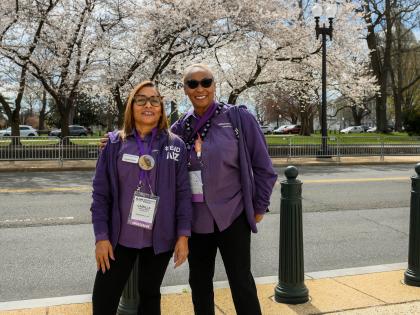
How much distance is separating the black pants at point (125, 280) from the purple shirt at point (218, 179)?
323 millimetres

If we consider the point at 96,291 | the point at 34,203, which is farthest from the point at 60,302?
the point at 34,203

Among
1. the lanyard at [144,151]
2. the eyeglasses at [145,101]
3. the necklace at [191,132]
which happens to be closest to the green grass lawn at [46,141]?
the necklace at [191,132]

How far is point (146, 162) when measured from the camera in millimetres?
2779

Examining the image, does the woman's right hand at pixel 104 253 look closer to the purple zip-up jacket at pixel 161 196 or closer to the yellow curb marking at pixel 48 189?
the purple zip-up jacket at pixel 161 196

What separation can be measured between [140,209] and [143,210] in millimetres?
18

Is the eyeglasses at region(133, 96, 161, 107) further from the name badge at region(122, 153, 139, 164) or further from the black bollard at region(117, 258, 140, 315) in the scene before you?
the black bollard at region(117, 258, 140, 315)

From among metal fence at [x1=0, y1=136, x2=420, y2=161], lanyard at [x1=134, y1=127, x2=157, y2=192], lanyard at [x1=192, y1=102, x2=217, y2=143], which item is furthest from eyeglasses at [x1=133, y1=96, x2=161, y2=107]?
metal fence at [x1=0, y1=136, x2=420, y2=161]

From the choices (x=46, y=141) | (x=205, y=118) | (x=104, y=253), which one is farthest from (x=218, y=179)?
(x=46, y=141)

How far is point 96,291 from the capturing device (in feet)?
9.20

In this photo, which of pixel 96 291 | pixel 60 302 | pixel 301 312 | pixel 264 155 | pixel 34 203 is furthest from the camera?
pixel 34 203

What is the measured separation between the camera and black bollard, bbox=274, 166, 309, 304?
4173mm

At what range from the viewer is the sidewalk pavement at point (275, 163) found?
55.9 ft

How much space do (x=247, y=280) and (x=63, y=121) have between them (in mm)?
20545

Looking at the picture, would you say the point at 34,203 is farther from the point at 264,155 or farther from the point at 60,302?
the point at 264,155
